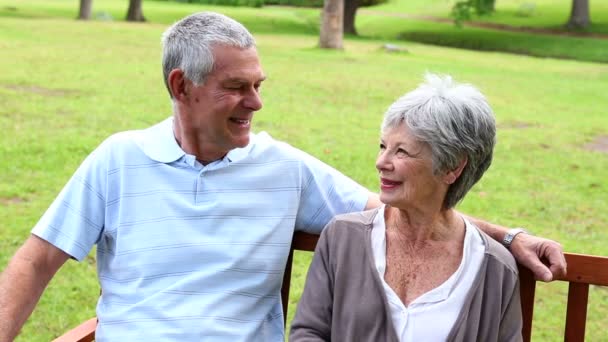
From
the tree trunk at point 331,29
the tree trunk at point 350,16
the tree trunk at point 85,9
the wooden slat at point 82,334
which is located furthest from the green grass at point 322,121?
the tree trunk at point 350,16

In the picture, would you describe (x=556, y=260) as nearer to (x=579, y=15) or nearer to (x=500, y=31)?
(x=500, y=31)

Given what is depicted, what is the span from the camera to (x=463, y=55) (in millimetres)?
27453

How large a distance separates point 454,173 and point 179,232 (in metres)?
1.03

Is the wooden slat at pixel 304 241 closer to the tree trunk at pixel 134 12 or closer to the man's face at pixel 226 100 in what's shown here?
the man's face at pixel 226 100

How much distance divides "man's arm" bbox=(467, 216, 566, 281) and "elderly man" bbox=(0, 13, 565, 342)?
0.77m

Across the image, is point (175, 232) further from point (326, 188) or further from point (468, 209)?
point (468, 209)

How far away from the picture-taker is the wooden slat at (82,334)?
3426mm

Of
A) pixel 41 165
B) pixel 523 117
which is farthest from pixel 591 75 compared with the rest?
pixel 41 165

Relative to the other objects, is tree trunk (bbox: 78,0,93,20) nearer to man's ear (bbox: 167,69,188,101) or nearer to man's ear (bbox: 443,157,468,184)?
man's ear (bbox: 167,69,188,101)

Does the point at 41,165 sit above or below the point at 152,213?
below

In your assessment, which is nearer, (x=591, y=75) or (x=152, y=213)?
(x=152, y=213)

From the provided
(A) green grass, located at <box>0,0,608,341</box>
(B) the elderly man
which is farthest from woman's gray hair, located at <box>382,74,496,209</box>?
(A) green grass, located at <box>0,0,608,341</box>

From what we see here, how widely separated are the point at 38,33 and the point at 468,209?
18.5m

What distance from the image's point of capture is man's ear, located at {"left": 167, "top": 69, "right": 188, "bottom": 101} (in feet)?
11.1
